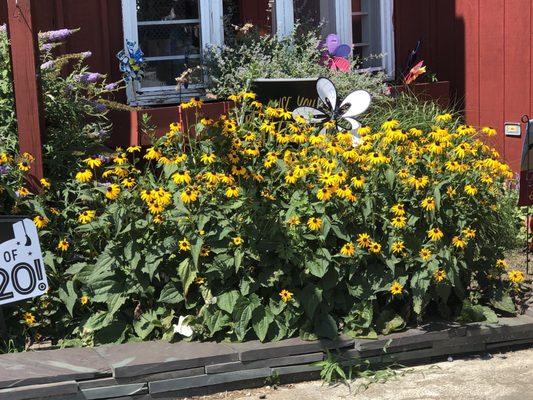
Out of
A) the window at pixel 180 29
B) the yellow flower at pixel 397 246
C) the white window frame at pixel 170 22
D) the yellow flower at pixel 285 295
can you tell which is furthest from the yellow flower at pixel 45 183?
the white window frame at pixel 170 22

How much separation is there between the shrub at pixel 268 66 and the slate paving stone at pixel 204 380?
3400 millimetres

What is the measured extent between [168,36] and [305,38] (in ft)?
4.19

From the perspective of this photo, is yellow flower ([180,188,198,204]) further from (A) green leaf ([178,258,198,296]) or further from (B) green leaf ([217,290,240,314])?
(B) green leaf ([217,290,240,314])

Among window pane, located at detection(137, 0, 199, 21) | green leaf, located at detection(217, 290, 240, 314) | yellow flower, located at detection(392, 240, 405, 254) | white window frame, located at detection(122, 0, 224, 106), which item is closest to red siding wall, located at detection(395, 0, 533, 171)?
white window frame, located at detection(122, 0, 224, 106)

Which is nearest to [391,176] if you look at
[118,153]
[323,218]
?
[323,218]

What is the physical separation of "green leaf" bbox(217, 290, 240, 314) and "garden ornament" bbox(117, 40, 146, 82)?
3.38 metres

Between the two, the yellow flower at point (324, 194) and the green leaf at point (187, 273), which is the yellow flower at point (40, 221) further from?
the yellow flower at point (324, 194)

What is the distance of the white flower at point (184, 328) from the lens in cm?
429

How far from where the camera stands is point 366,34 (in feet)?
28.8

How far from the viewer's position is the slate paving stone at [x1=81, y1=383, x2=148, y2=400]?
12.8 feet

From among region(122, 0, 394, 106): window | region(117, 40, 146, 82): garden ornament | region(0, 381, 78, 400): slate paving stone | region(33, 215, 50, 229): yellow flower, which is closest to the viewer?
region(0, 381, 78, 400): slate paving stone

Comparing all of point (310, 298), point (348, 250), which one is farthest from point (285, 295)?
point (348, 250)

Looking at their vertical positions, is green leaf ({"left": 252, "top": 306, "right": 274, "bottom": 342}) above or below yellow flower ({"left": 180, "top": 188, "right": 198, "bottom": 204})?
below

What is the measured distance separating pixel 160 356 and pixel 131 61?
372 centimetres
